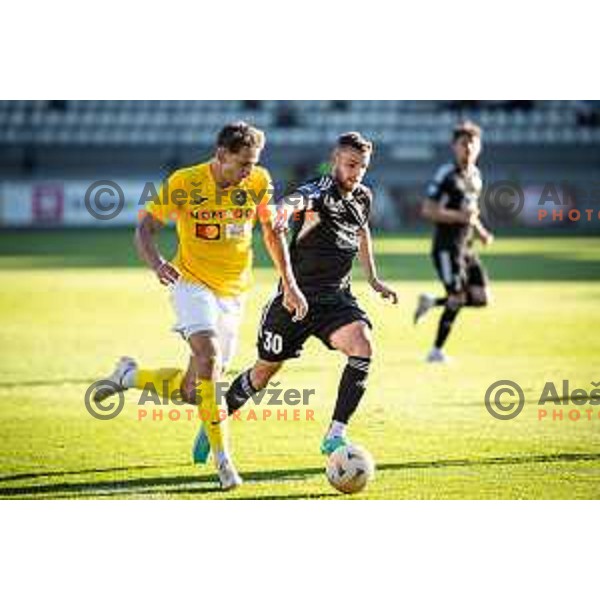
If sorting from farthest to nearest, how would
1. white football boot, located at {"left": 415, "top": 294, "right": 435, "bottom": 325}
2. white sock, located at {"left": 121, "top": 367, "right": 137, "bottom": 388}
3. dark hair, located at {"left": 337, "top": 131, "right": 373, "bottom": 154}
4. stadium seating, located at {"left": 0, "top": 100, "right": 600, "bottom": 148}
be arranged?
Answer: 1. stadium seating, located at {"left": 0, "top": 100, "right": 600, "bottom": 148}
2. white football boot, located at {"left": 415, "top": 294, "right": 435, "bottom": 325}
3. white sock, located at {"left": 121, "top": 367, "right": 137, "bottom": 388}
4. dark hair, located at {"left": 337, "top": 131, "right": 373, "bottom": 154}

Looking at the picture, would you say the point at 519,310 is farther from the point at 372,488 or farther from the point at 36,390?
the point at 372,488

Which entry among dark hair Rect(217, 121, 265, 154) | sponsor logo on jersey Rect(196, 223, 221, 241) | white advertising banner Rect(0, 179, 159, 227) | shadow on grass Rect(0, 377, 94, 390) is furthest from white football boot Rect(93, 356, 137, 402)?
white advertising banner Rect(0, 179, 159, 227)

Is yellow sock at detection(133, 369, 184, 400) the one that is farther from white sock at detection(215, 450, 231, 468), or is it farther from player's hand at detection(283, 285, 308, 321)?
player's hand at detection(283, 285, 308, 321)

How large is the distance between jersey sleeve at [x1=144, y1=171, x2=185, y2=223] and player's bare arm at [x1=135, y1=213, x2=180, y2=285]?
0.14 feet

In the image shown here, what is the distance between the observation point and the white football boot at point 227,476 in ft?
22.0

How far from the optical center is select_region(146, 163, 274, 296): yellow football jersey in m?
6.92

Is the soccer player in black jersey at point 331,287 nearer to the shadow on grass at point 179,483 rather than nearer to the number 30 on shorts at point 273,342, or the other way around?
the number 30 on shorts at point 273,342

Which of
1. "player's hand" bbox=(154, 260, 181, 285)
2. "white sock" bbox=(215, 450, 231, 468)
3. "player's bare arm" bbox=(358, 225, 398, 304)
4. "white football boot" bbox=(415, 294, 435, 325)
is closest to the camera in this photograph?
"player's hand" bbox=(154, 260, 181, 285)

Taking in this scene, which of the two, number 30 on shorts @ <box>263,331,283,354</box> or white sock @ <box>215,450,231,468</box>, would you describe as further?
number 30 on shorts @ <box>263,331,283,354</box>

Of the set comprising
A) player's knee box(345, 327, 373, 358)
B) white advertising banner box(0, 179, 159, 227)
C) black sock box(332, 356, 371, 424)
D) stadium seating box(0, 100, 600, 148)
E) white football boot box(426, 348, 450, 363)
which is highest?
stadium seating box(0, 100, 600, 148)

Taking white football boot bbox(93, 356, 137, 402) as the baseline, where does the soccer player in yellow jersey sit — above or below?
above

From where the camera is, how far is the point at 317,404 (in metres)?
9.59

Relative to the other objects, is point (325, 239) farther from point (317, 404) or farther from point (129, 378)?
point (317, 404)

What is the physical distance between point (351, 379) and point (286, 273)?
0.69 m
